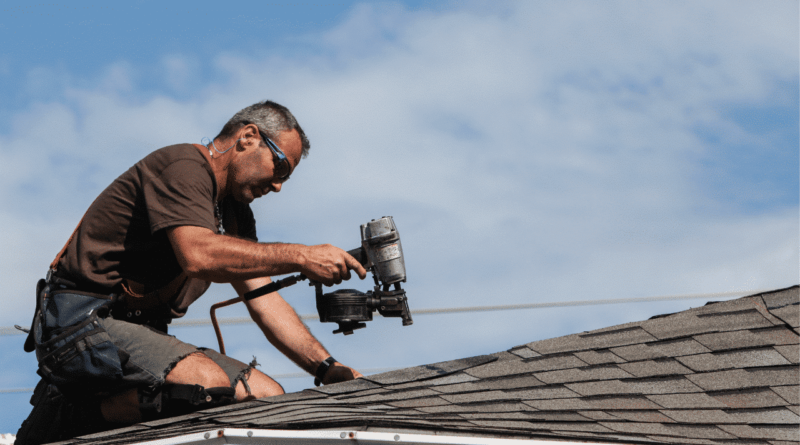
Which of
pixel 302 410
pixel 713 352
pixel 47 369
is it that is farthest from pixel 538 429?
pixel 47 369

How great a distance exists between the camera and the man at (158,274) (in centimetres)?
342

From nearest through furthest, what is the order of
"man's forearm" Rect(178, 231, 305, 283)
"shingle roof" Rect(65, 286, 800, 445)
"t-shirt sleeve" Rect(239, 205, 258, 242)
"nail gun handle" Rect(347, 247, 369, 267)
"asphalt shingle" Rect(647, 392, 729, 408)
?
"shingle roof" Rect(65, 286, 800, 445) < "man's forearm" Rect(178, 231, 305, 283) < "asphalt shingle" Rect(647, 392, 729, 408) < "nail gun handle" Rect(347, 247, 369, 267) < "t-shirt sleeve" Rect(239, 205, 258, 242)

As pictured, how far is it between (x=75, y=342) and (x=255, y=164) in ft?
4.13

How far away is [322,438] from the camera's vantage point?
289 cm

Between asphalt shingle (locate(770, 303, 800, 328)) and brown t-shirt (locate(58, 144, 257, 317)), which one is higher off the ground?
brown t-shirt (locate(58, 144, 257, 317))

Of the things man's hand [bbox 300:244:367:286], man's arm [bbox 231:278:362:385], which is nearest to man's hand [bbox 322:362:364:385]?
man's arm [bbox 231:278:362:385]

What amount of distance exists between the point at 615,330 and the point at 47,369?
3171 mm

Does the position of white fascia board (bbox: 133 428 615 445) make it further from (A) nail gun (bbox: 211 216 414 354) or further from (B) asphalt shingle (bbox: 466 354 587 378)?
(B) asphalt shingle (bbox: 466 354 587 378)

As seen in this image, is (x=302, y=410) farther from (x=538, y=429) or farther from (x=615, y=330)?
(x=615, y=330)

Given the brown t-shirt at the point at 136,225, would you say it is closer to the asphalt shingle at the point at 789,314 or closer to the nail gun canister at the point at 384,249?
the nail gun canister at the point at 384,249

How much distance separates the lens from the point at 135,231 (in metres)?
3.69

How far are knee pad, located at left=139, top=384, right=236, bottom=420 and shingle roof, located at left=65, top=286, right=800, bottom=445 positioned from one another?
97 millimetres

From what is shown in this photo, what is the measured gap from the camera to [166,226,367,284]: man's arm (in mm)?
3330

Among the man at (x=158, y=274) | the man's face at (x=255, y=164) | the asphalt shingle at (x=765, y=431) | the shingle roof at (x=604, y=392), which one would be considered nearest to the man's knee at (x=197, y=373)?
the man at (x=158, y=274)
